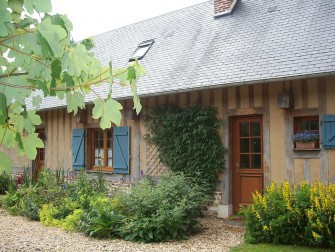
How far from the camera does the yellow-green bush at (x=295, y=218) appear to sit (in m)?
5.14

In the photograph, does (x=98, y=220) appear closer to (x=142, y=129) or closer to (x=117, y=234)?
(x=117, y=234)

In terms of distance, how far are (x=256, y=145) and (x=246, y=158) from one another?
339 mm

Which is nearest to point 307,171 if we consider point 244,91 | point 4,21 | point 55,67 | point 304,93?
point 304,93

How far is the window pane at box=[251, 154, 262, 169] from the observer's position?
762cm

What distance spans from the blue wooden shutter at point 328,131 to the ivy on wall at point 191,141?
6.48 ft

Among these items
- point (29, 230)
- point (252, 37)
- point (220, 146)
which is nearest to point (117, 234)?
point (29, 230)

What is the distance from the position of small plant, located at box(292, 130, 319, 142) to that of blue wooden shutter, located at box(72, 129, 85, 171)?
6.02 metres

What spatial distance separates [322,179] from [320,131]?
817 millimetres

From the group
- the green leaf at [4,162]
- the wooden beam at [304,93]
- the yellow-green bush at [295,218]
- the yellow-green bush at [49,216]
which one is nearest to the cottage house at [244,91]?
the wooden beam at [304,93]

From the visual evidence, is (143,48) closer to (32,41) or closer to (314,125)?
(314,125)

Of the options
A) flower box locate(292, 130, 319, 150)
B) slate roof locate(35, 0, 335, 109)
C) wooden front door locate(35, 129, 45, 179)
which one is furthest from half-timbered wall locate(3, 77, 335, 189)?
wooden front door locate(35, 129, 45, 179)

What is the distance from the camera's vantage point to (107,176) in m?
10.1

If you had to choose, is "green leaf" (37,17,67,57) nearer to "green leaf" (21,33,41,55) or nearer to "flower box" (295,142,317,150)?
"green leaf" (21,33,41,55)

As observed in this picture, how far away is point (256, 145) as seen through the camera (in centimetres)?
769
